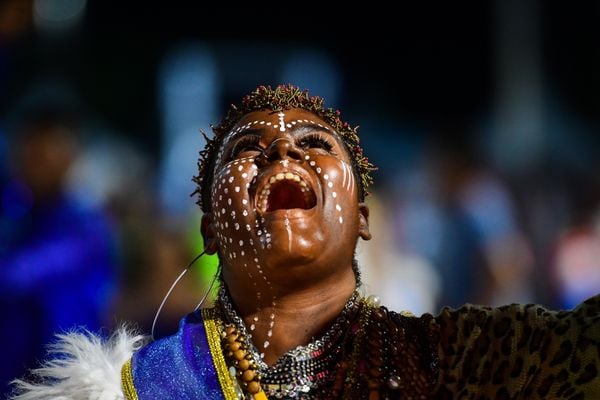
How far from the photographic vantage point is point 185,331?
2.98m

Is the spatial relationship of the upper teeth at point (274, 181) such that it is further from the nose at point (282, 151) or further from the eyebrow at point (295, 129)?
the eyebrow at point (295, 129)

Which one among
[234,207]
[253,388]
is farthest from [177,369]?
[234,207]

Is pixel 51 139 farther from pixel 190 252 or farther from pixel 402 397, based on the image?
pixel 402 397

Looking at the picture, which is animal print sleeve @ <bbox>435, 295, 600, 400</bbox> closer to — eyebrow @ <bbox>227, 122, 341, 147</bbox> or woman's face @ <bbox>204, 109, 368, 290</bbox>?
woman's face @ <bbox>204, 109, 368, 290</bbox>

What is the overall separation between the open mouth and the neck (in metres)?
0.22

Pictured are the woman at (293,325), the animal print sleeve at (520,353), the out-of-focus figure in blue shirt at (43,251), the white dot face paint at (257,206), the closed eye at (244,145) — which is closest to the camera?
the animal print sleeve at (520,353)

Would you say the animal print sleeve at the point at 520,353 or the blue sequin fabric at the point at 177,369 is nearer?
the animal print sleeve at the point at 520,353

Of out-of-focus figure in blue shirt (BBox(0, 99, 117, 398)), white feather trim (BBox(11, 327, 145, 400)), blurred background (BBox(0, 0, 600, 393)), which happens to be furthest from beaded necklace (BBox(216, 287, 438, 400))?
out-of-focus figure in blue shirt (BBox(0, 99, 117, 398))

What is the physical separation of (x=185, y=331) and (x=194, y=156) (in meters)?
5.56

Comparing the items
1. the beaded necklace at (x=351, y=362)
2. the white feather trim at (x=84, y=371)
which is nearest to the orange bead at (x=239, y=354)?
the beaded necklace at (x=351, y=362)

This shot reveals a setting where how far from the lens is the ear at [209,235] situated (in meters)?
3.05

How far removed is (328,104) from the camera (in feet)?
32.7

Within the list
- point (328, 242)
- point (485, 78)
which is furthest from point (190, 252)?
point (485, 78)

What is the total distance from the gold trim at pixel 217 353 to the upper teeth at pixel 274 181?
0.37m
